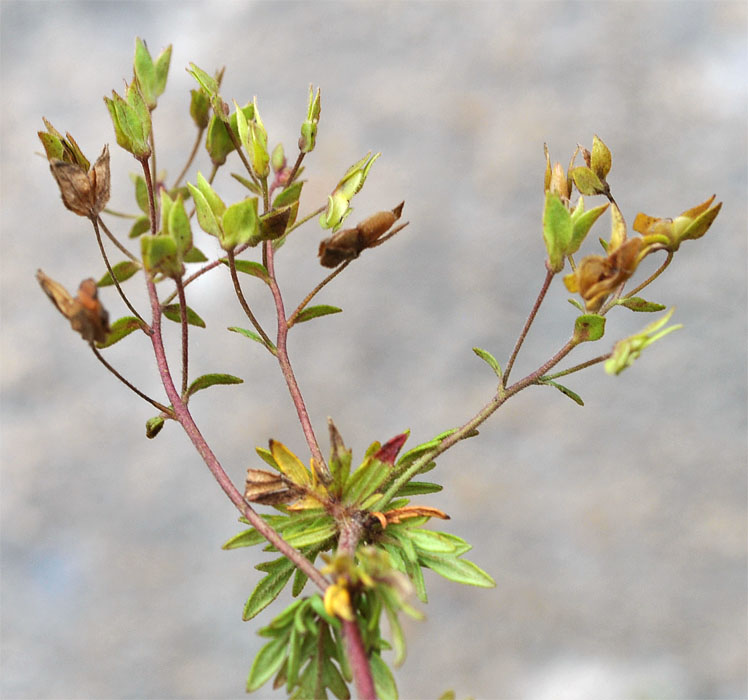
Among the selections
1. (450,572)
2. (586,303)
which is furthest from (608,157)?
(450,572)

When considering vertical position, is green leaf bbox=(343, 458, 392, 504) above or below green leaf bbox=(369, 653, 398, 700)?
above

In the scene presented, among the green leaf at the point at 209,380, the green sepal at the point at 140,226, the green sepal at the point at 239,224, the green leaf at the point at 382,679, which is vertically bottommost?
the green leaf at the point at 382,679

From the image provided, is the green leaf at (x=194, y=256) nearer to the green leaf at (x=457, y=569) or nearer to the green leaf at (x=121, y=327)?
the green leaf at (x=121, y=327)

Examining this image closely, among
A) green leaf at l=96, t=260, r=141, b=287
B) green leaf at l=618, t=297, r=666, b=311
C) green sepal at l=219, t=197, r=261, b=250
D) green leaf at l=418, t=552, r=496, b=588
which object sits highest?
green leaf at l=96, t=260, r=141, b=287

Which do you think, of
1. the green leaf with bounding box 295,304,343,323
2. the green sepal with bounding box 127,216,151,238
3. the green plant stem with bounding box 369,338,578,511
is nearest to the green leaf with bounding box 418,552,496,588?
the green plant stem with bounding box 369,338,578,511

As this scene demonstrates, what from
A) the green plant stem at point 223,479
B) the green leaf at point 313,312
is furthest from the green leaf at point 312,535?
the green leaf at point 313,312

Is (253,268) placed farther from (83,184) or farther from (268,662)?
(268,662)

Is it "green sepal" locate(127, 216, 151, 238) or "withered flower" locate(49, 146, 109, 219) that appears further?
"green sepal" locate(127, 216, 151, 238)

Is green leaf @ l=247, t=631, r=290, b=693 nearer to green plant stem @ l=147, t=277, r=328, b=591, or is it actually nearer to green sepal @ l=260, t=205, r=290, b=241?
green plant stem @ l=147, t=277, r=328, b=591
